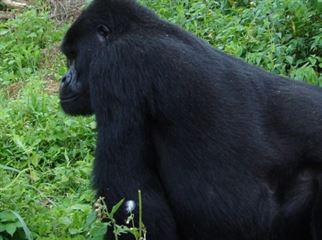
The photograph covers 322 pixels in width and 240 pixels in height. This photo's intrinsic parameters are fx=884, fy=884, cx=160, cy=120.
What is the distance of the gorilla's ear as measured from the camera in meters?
4.34

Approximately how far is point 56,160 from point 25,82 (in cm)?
153

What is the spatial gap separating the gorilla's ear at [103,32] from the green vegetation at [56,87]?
2.93ft

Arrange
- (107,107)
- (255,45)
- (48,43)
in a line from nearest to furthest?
(107,107) → (255,45) → (48,43)

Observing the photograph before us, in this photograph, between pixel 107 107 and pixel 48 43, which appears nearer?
pixel 107 107

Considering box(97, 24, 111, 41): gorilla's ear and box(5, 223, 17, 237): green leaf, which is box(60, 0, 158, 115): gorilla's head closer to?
box(97, 24, 111, 41): gorilla's ear

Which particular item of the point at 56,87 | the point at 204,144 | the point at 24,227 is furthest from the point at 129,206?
the point at 56,87

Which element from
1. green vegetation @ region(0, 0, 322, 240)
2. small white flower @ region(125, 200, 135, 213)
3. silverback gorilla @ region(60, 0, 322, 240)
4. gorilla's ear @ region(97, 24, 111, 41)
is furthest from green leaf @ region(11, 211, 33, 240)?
gorilla's ear @ region(97, 24, 111, 41)

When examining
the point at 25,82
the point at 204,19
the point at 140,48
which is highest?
the point at 140,48

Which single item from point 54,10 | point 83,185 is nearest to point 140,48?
point 83,185

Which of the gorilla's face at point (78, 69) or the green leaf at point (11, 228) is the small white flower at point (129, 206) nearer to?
the gorilla's face at point (78, 69)

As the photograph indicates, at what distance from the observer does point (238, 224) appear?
13.6 ft

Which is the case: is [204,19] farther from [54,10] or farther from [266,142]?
[266,142]

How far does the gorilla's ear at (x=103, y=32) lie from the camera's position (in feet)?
14.3

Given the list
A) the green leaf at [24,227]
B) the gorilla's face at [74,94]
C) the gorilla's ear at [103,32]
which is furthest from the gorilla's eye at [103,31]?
the green leaf at [24,227]
